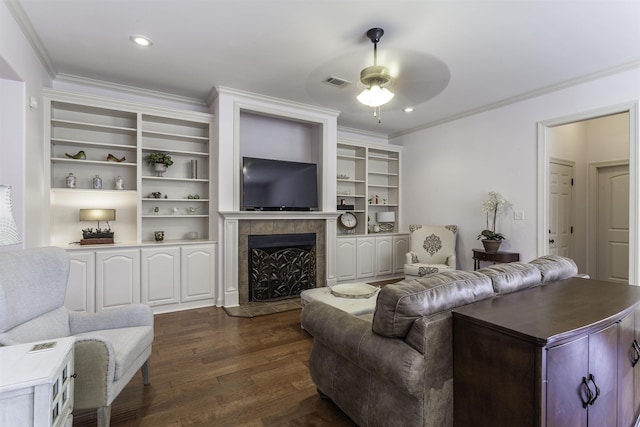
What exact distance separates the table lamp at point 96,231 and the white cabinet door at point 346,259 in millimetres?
3109

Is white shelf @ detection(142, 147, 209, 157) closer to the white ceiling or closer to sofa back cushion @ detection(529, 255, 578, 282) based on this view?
the white ceiling

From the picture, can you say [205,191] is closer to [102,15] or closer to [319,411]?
[102,15]

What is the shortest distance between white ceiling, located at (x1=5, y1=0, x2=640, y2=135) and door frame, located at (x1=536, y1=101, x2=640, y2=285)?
435 mm

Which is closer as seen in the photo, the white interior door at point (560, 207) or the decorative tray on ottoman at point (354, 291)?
the decorative tray on ottoman at point (354, 291)

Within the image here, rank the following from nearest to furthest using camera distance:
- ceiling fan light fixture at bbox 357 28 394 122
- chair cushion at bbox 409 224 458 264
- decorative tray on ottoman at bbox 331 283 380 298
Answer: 1. ceiling fan light fixture at bbox 357 28 394 122
2. decorative tray on ottoman at bbox 331 283 380 298
3. chair cushion at bbox 409 224 458 264

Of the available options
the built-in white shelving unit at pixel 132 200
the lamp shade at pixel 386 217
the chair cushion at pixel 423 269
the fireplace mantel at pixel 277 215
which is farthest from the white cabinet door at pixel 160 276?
the lamp shade at pixel 386 217

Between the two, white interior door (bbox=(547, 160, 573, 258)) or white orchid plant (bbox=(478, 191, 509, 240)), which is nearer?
white orchid plant (bbox=(478, 191, 509, 240))

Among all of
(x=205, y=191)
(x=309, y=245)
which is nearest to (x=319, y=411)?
(x=309, y=245)

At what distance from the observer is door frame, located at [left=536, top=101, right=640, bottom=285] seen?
317 cm

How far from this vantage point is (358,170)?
224 inches

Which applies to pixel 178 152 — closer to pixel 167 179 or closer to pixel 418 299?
pixel 167 179

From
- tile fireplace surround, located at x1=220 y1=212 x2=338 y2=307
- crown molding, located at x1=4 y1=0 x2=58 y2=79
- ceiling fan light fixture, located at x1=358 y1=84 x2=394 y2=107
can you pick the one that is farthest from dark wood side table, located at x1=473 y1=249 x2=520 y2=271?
crown molding, located at x1=4 y1=0 x2=58 y2=79

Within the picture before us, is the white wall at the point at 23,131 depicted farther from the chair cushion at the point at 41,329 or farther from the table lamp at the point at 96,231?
the chair cushion at the point at 41,329

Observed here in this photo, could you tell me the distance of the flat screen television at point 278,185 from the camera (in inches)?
161
